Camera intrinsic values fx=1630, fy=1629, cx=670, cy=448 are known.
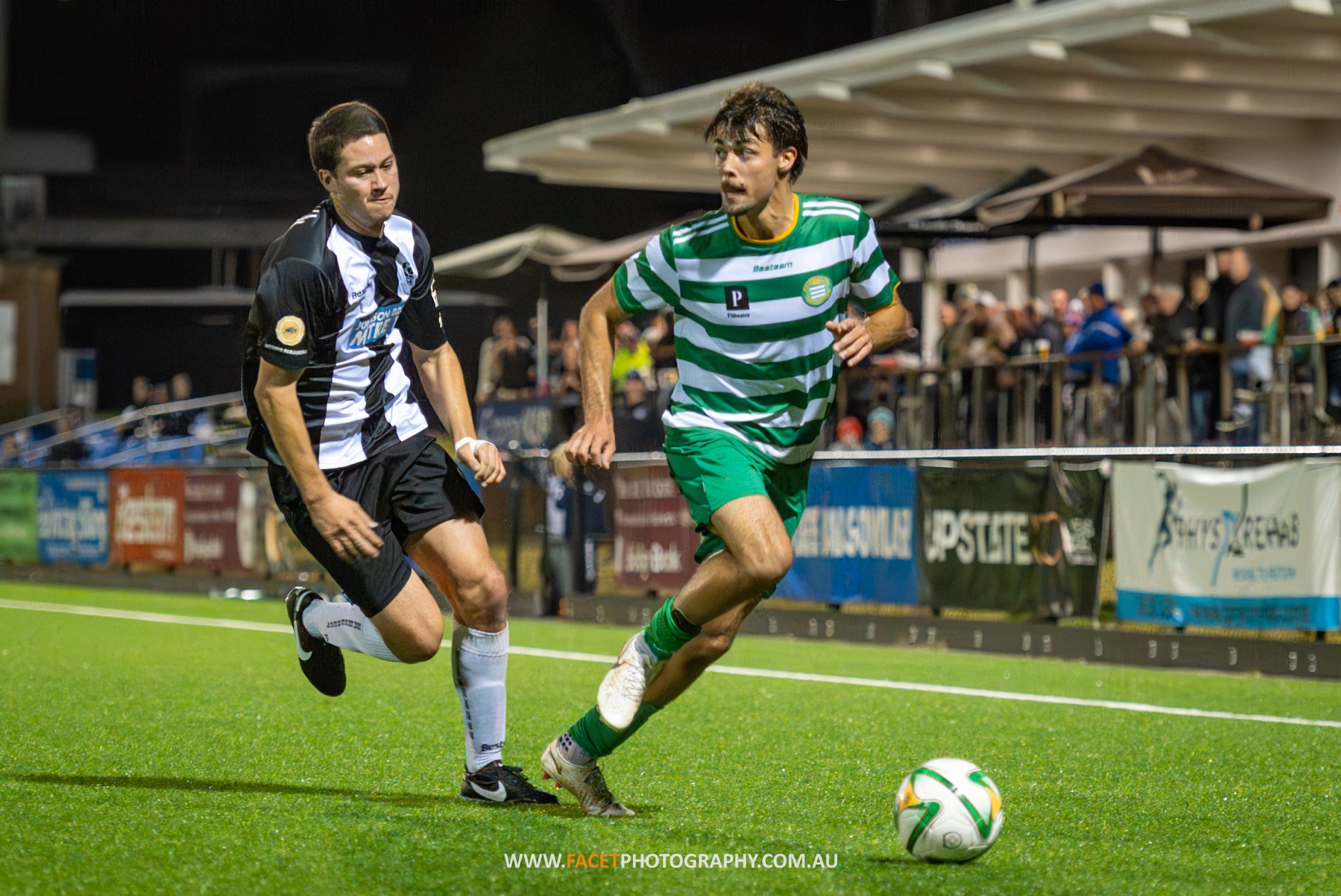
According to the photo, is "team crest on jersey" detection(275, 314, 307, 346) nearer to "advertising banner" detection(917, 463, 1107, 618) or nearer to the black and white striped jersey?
the black and white striped jersey

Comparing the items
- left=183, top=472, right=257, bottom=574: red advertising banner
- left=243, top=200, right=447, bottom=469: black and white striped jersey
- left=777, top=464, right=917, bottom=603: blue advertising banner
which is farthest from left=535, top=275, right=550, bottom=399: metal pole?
left=243, top=200, right=447, bottom=469: black and white striped jersey

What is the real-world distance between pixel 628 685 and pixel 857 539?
7289 mm

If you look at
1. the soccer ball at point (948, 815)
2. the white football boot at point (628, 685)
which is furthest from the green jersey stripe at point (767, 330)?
the soccer ball at point (948, 815)

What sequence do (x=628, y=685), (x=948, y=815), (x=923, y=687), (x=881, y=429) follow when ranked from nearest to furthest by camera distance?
(x=948, y=815) < (x=628, y=685) < (x=923, y=687) < (x=881, y=429)

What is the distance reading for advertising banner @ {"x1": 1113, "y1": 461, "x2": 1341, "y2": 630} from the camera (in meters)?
9.70

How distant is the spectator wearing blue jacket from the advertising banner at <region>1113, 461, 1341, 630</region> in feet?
11.0

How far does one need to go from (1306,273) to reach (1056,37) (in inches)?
210

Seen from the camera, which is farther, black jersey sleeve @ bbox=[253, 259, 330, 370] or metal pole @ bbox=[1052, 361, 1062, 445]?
metal pole @ bbox=[1052, 361, 1062, 445]

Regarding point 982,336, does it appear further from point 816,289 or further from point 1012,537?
point 816,289

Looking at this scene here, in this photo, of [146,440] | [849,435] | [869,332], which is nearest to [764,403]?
[869,332]

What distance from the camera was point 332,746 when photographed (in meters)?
6.89

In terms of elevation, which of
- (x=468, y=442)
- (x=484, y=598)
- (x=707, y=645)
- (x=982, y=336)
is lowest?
(x=707, y=645)

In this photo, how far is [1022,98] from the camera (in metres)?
19.7

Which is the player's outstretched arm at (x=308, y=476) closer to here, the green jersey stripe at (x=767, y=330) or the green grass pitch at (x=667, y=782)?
the green grass pitch at (x=667, y=782)
